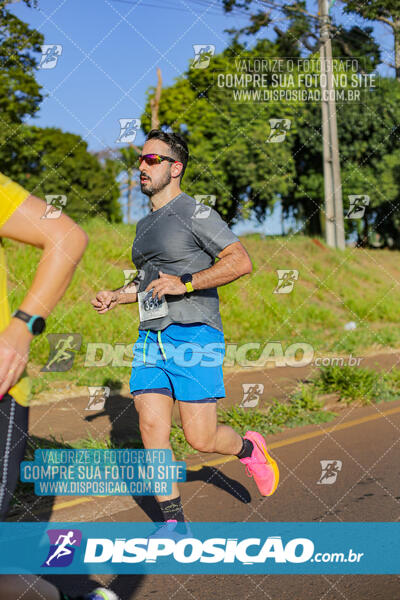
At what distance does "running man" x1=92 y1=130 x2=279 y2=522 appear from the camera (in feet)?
13.9

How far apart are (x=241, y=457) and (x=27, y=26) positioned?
14319 millimetres

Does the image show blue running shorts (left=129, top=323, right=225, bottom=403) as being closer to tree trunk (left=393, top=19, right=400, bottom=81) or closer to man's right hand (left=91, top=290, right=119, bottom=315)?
man's right hand (left=91, top=290, right=119, bottom=315)

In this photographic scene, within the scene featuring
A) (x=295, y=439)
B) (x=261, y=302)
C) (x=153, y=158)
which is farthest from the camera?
(x=261, y=302)

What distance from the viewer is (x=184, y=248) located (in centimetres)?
439

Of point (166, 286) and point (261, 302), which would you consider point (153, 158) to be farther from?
point (261, 302)

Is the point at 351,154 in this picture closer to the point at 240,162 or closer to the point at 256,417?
Answer: the point at 240,162

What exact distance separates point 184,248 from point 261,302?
11807 mm

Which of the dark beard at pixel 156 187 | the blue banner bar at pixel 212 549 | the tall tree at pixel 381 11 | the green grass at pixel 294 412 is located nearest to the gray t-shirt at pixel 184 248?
the dark beard at pixel 156 187

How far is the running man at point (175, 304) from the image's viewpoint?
4.23 metres

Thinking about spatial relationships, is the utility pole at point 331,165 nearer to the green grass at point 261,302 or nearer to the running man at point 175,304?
the green grass at point 261,302

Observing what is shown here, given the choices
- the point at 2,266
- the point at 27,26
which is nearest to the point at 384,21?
the point at 27,26

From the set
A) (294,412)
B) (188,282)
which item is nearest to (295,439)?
(294,412)

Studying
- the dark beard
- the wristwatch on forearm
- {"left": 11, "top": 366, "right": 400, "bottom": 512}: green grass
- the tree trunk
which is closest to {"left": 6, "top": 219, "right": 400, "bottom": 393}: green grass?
{"left": 11, "top": 366, "right": 400, "bottom": 512}: green grass

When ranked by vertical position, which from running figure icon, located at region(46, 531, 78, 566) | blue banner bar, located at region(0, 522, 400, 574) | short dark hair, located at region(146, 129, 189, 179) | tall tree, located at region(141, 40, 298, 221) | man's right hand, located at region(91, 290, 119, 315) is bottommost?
running figure icon, located at region(46, 531, 78, 566)
